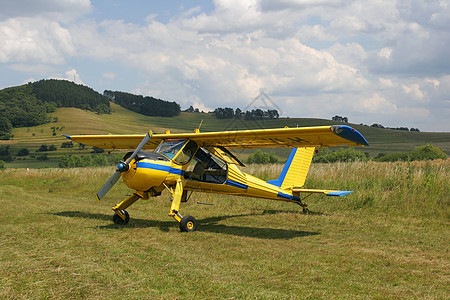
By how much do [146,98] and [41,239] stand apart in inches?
4054

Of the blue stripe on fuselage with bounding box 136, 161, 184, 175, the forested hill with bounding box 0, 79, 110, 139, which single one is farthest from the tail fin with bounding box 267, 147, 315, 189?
the forested hill with bounding box 0, 79, 110, 139

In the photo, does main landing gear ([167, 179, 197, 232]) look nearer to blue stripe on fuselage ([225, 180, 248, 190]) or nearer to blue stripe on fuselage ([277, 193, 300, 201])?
blue stripe on fuselage ([225, 180, 248, 190])

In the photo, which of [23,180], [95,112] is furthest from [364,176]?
[95,112]

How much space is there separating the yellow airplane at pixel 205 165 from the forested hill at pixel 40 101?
240 ft

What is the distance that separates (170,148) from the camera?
33.2 ft

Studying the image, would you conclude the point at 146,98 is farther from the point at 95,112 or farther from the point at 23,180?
the point at 23,180

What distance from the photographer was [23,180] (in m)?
23.4

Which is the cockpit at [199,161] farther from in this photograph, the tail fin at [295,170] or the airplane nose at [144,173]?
the tail fin at [295,170]

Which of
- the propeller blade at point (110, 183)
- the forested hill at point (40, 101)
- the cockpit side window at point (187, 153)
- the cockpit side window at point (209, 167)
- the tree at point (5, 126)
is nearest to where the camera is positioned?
the propeller blade at point (110, 183)

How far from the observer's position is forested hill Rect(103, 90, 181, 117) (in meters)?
91.3

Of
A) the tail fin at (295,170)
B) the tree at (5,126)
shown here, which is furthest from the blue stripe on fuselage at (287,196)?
the tree at (5,126)

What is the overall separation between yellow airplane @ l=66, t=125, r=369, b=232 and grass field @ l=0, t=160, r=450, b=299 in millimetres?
780

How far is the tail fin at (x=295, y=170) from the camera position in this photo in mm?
12266

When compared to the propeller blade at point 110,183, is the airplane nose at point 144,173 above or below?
above
